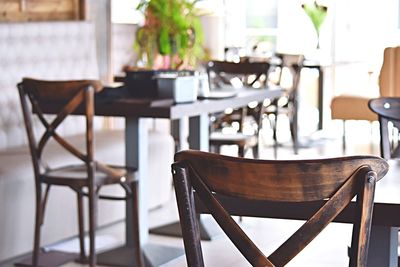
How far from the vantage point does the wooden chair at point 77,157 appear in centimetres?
431

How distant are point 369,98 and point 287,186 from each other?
234 inches

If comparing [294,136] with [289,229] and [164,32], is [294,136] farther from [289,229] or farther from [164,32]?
[289,229]

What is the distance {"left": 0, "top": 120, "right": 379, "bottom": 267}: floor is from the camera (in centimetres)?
291

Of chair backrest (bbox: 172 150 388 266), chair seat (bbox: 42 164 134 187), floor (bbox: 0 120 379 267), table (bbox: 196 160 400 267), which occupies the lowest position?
floor (bbox: 0 120 379 267)

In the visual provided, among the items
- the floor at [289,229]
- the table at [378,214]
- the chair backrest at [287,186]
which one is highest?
the chair backrest at [287,186]

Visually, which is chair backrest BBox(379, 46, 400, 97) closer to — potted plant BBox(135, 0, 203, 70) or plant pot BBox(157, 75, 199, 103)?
potted plant BBox(135, 0, 203, 70)

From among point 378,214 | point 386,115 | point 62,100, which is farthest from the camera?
point 62,100

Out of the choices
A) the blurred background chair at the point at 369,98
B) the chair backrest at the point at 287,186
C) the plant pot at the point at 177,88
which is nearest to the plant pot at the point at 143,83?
the plant pot at the point at 177,88

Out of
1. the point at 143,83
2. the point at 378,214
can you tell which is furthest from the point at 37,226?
the point at 378,214

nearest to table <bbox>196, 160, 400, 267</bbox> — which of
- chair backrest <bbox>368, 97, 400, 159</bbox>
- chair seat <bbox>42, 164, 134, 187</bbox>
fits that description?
chair backrest <bbox>368, 97, 400, 159</bbox>

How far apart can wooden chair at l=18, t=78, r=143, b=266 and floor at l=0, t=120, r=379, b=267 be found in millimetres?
392

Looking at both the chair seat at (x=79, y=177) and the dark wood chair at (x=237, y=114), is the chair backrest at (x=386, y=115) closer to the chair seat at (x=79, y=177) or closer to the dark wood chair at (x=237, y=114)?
the chair seat at (x=79, y=177)

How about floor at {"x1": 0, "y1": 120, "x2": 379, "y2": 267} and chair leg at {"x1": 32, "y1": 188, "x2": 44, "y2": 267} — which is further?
chair leg at {"x1": 32, "y1": 188, "x2": 44, "y2": 267}

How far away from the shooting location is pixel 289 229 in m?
5.60
